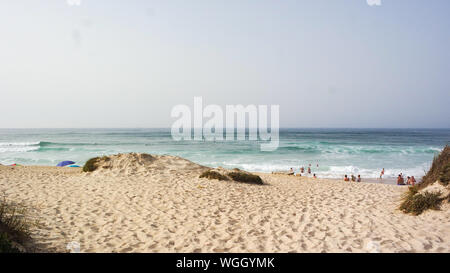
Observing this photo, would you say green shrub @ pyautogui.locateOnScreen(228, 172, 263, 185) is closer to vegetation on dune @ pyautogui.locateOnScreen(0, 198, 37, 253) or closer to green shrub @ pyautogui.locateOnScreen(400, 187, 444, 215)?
green shrub @ pyautogui.locateOnScreen(400, 187, 444, 215)

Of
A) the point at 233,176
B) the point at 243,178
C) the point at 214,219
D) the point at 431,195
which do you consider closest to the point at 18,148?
the point at 233,176

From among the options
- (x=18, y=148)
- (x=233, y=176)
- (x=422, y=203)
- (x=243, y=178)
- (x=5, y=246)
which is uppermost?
(x=5, y=246)

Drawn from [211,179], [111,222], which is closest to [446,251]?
[111,222]

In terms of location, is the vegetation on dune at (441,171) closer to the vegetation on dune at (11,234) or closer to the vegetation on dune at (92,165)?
the vegetation on dune at (11,234)

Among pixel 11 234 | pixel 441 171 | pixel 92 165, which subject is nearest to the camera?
pixel 11 234

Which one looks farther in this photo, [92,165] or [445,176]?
[92,165]

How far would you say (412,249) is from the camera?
14.7ft

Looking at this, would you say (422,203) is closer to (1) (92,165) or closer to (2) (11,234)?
(2) (11,234)

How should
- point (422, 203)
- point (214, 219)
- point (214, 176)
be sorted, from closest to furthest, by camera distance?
point (214, 219), point (422, 203), point (214, 176)

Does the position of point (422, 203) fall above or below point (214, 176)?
above

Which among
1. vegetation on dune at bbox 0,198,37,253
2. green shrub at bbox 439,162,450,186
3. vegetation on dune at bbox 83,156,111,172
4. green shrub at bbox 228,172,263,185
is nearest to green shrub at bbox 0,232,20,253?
vegetation on dune at bbox 0,198,37,253

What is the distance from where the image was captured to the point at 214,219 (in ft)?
20.6

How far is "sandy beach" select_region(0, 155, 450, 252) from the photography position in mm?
4688
